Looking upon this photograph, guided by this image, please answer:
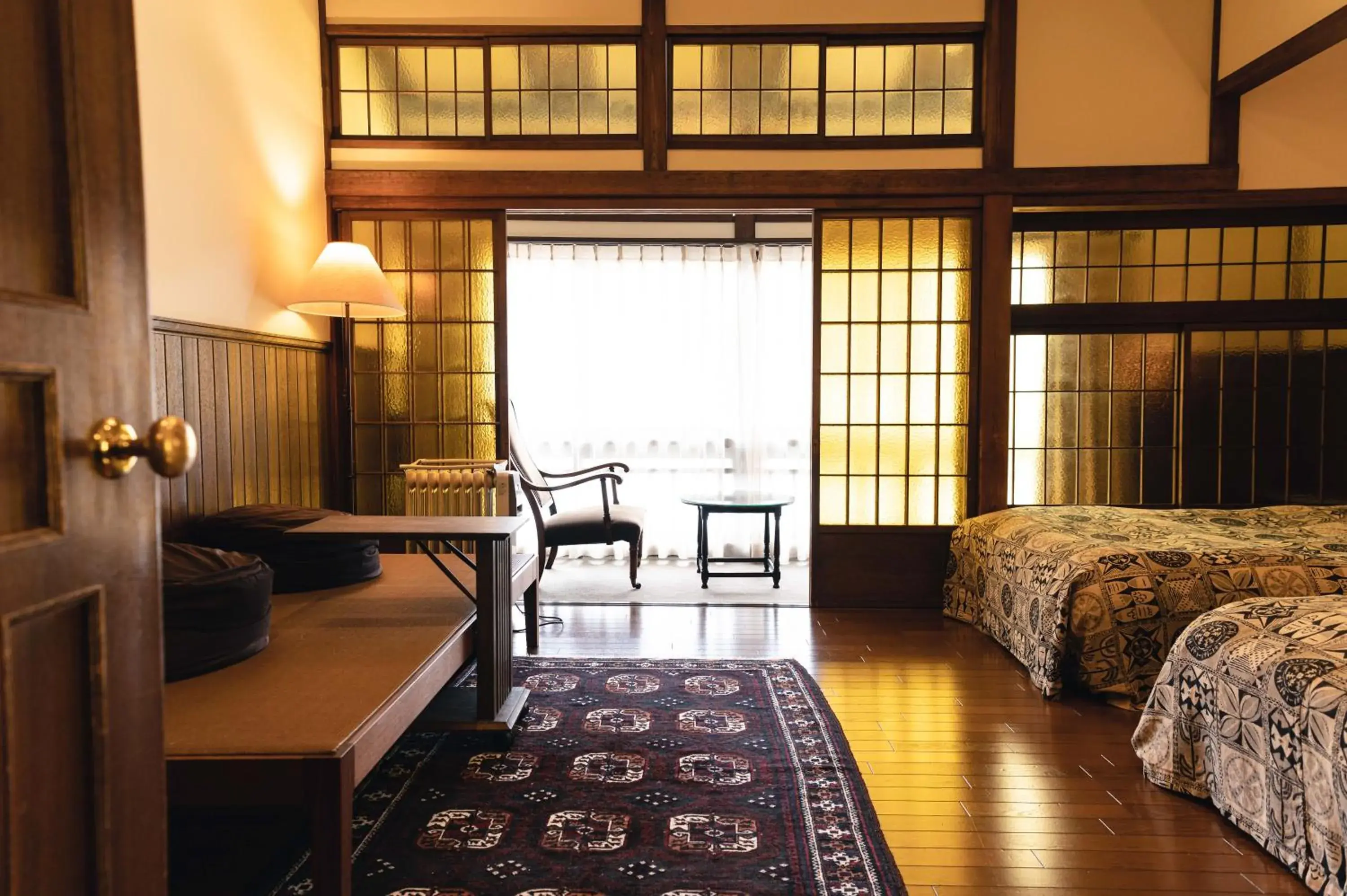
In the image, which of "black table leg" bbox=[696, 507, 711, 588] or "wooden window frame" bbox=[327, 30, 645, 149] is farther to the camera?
"black table leg" bbox=[696, 507, 711, 588]

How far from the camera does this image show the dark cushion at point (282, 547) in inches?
114

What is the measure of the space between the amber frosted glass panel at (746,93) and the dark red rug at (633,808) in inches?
111

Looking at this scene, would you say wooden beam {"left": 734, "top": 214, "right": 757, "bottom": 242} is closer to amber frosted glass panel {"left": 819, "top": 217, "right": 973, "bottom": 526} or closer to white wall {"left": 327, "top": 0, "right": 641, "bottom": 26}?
amber frosted glass panel {"left": 819, "top": 217, "right": 973, "bottom": 526}

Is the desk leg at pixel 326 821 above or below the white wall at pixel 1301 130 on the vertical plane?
below

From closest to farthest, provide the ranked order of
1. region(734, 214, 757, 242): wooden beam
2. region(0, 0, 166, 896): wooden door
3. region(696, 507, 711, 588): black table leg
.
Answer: region(0, 0, 166, 896): wooden door < region(696, 507, 711, 588): black table leg < region(734, 214, 757, 242): wooden beam

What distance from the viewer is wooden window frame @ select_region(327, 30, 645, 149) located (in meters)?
4.27

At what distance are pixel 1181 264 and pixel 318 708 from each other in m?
4.71

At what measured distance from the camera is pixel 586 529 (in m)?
4.65

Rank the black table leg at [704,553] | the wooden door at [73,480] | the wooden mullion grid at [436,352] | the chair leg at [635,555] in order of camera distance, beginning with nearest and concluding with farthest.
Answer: the wooden door at [73,480]
the wooden mullion grid at [436,352]
the chair leg at [635,555]
the black table leg at [704,553]

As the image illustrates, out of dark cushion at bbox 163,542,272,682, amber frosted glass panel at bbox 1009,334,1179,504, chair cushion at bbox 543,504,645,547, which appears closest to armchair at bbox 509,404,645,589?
chair cushion at bbox 543,504,645,547

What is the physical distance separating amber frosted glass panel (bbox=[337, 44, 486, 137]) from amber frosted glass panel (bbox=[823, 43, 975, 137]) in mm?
1823

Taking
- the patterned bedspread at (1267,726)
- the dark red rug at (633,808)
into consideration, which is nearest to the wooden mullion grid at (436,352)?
the dark red rug at (633,808)

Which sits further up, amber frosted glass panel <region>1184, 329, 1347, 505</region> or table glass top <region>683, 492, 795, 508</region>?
amber frosted glass panel <region>1184, 329, 1347, 505</region>

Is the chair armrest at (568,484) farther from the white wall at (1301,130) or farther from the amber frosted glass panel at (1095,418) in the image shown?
the white wall at (1301,130)
